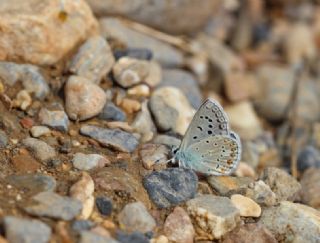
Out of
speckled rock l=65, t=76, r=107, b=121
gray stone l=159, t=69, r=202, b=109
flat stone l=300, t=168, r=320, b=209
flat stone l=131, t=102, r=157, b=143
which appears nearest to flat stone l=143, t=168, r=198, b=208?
flat stone l=131, t=102, r=157, b=143

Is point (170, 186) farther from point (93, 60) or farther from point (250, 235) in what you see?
point (93, 60)

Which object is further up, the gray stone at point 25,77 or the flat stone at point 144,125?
the gray stone at point 25,77

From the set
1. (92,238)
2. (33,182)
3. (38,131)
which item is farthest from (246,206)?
(38,131)

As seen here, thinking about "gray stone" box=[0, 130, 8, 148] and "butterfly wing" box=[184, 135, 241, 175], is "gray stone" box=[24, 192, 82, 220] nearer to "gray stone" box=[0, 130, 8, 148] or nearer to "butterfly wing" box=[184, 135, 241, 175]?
"gray stone" box=[0, 130, 8, 148]

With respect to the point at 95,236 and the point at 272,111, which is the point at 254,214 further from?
the point at 272,111

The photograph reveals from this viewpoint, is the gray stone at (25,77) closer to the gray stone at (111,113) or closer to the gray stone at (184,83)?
the gray stone at (111,113)

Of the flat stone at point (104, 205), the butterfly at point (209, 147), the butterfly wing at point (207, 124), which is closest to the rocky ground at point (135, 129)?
the flat stone at point (104, 205)

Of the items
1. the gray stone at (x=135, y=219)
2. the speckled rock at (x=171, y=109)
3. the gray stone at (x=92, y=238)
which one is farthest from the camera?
the speckled rock at (x=171, y=109)
